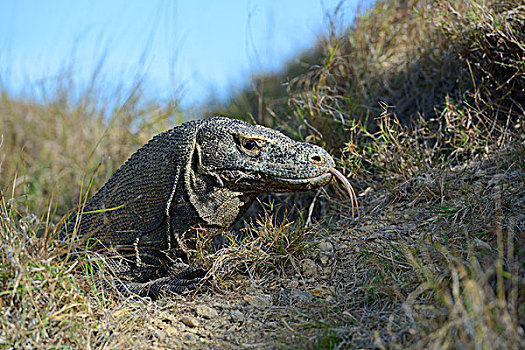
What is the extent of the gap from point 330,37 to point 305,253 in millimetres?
3548

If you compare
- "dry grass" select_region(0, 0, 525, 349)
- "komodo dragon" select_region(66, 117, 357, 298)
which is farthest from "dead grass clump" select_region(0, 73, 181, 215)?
"komodo dragon" select_region(66, 117, 357, 298)

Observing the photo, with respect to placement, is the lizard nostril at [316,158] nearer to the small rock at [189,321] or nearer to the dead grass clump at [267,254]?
the dead grass clump at [267,254]

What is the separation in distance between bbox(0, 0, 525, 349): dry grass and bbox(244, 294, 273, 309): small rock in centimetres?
1

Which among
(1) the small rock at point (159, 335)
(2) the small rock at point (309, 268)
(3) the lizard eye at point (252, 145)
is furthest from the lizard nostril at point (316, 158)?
(1) the small rock at point (159, 335)

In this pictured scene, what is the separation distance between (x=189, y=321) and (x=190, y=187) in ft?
3.22

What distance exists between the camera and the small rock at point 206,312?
297 centimetres

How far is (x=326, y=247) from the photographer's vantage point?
11.6ft

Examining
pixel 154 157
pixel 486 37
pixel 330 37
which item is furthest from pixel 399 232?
pixel 330 37


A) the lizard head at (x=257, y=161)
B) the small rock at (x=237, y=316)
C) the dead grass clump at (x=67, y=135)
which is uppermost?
the dead grass clump at (x=67, y=135)

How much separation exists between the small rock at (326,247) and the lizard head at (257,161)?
457mm

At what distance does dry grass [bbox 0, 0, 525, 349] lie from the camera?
7.95 ft

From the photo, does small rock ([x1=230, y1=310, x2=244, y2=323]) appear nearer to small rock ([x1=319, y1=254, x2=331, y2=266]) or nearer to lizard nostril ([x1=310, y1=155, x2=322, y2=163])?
small rock ([x1=319, y1=254, x2=331, y2=266])

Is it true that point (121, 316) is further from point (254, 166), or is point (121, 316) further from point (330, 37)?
point (330, 37)

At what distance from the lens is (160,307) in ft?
9.87
